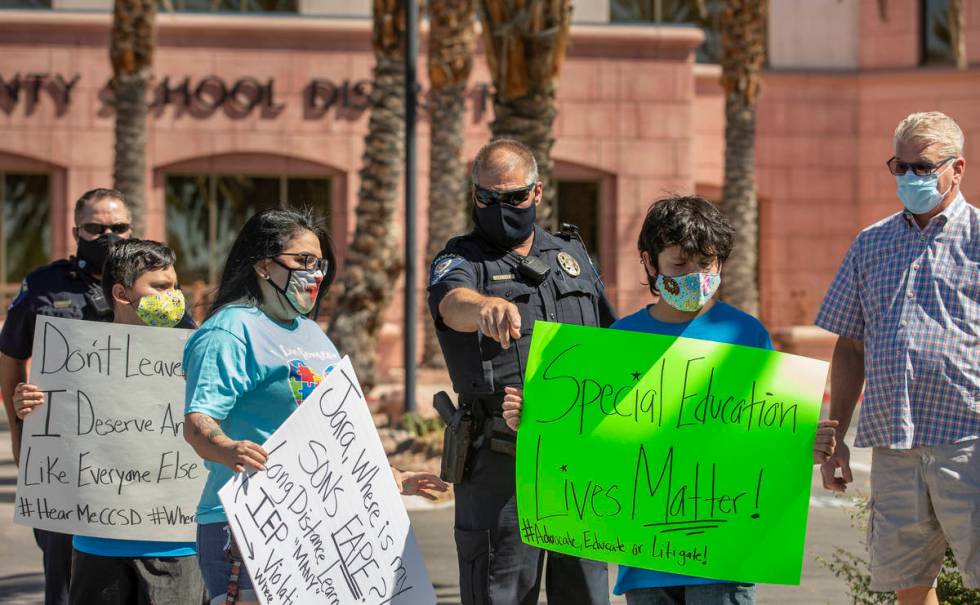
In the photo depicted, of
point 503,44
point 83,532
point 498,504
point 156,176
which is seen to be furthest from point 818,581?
point 156,176

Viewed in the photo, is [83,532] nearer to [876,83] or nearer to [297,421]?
[297,421]

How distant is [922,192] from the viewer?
525cm

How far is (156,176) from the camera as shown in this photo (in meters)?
25.6

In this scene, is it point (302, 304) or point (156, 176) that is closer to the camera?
point (302, 304)

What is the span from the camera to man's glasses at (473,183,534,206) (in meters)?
5.07

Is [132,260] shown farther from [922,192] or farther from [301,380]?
[922,192]

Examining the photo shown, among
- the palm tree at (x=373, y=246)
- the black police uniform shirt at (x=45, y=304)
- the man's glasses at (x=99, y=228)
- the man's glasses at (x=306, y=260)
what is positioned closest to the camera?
the man's glasses at (x=306, y=260)

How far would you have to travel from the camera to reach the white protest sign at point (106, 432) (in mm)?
5477

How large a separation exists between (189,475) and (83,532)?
1.41 feet

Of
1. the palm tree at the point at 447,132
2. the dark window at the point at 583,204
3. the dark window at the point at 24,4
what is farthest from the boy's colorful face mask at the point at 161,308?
the dark window at the point at 583,204

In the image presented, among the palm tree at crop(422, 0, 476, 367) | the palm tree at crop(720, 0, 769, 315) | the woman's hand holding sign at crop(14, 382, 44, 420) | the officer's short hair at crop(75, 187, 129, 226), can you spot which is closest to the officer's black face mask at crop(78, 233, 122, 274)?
the officer's short hair at crop(75, 187, 129, 226)

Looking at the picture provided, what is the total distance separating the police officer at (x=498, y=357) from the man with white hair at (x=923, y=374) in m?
1.05

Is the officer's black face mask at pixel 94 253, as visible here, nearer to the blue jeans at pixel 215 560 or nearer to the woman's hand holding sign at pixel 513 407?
the blue jeans at pixel 215 560

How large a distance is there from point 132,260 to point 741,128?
767 inches
